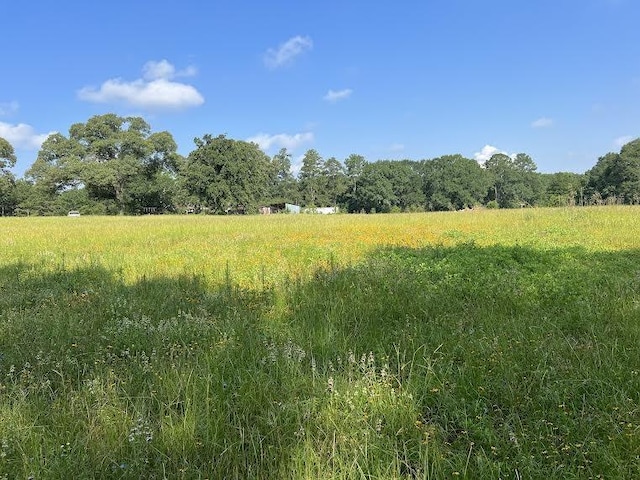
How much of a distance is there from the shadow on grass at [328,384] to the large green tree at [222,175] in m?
56.9

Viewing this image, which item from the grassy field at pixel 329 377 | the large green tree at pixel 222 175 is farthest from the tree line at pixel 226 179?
the grassy field at pixel 329 377

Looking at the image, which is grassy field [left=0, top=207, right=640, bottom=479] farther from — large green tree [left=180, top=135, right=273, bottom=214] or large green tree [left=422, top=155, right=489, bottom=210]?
large green tree [left=422, top=155, right=489, bottom=210]

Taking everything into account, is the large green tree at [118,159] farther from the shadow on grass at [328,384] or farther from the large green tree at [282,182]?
the shadow on grass at [328,384]

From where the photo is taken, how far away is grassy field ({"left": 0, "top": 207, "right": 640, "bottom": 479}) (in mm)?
2367

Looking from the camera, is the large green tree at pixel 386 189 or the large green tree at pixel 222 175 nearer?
the large green tree at pixel 222 175

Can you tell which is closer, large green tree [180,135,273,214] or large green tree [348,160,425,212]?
large green tree [180,135,273,214]

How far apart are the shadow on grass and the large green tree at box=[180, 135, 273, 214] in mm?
56918

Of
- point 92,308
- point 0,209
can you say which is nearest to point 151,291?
point 92,308

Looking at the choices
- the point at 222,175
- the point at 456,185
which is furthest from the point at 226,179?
the point at 456,185

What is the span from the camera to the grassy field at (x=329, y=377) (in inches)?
93.2

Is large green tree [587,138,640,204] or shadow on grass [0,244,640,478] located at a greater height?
large green tree [587,138,640,204]

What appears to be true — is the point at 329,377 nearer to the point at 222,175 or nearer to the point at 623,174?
the point at 222,175

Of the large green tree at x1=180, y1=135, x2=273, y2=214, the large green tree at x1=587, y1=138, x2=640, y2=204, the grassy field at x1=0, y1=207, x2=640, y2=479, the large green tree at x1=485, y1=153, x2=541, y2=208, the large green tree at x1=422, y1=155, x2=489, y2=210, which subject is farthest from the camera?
the large green tree at x1=485, y1=153, x2=541, y2=208

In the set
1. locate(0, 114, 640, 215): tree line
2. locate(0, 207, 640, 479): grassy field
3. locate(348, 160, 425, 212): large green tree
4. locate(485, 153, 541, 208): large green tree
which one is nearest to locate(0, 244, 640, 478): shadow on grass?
locate(0, 207, 640, 479): grassy field
